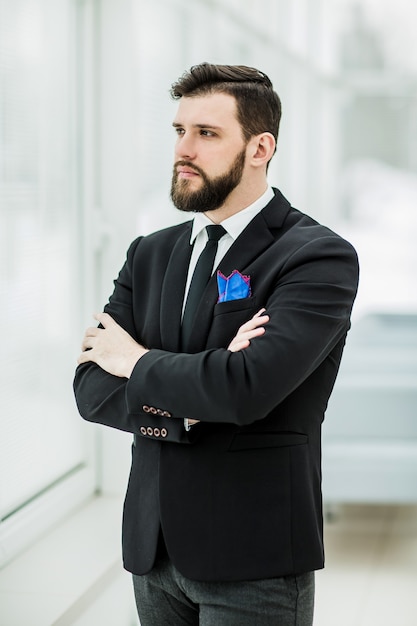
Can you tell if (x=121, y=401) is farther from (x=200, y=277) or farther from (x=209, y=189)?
(x=209, y=189)

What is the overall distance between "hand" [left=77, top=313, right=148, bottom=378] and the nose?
0.36m

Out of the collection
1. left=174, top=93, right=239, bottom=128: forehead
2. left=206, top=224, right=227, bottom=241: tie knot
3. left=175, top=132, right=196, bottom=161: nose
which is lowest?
left=206, top=224, right=227, bottom=241: tie knot

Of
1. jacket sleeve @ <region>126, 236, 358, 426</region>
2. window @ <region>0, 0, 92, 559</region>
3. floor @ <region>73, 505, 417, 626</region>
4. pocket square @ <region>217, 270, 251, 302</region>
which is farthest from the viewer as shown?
floor @ <region>73, 505, 417, 626</region>

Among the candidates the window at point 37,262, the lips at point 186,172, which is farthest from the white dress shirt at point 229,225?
the window at point 37,262

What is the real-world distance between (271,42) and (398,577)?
2.45 meters

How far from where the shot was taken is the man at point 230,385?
5.08ft

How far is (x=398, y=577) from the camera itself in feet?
12.2

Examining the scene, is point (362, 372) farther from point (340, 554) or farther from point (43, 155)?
point (43, 155)

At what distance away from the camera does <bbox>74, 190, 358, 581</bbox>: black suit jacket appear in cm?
153

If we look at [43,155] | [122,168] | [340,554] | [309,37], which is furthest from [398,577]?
[309,37]

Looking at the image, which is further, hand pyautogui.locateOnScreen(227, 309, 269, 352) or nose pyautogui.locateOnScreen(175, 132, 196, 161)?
nose pyautogui.locateOnScreen(175, 132, 196, 161)

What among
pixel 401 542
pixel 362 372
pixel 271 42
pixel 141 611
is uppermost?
pixel 271 42

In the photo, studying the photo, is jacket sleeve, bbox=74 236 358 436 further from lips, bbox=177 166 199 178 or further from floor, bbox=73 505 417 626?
floor, bbox=73 505 417 626

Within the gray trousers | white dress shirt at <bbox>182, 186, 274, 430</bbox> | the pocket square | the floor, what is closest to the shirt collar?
white dress shirt at <bbox>182, 186, 274, 430</bbox>
